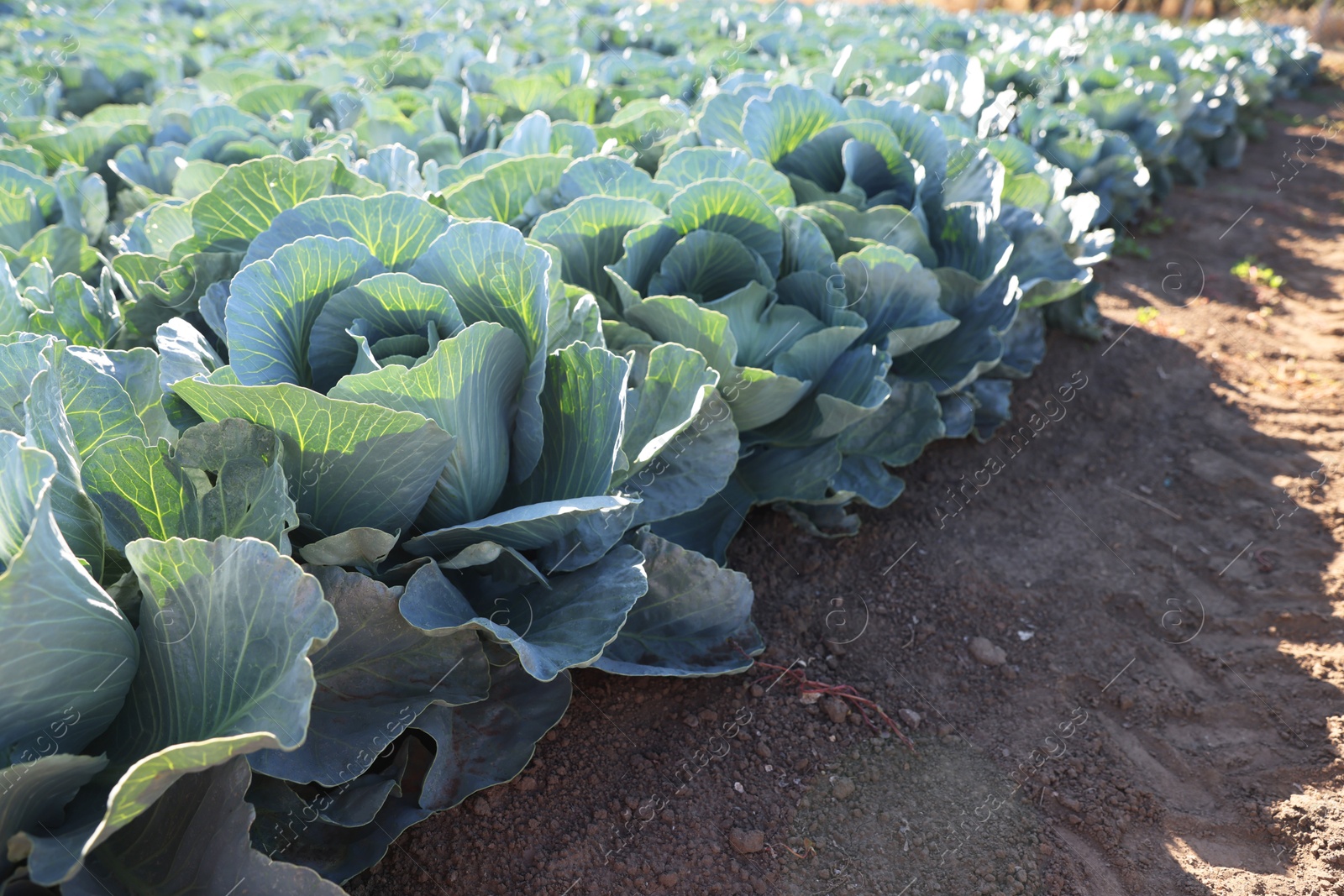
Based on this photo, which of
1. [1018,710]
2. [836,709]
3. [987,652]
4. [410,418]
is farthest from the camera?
[987,652]

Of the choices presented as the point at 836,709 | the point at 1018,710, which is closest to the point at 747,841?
the point at 836,709

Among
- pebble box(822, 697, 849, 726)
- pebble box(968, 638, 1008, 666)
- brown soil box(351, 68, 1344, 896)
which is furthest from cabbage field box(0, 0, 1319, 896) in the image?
pebble box(968, 638, 1008, 666)

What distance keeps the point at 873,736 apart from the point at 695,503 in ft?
2.40

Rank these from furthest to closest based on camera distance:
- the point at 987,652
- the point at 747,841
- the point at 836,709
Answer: the point at 987,652, the point at 836,709, the point at 747,841

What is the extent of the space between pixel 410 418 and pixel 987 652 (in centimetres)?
177

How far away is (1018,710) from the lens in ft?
7.65

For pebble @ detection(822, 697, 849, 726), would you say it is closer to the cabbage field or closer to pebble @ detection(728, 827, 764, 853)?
the cabbage field

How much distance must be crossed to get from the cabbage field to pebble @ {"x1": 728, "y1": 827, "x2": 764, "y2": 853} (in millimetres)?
353

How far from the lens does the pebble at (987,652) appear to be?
2.47m

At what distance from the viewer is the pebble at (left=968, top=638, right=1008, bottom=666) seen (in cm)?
247

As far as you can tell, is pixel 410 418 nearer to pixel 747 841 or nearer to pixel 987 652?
pixel 747 841

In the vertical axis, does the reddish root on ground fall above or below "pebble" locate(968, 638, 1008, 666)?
above

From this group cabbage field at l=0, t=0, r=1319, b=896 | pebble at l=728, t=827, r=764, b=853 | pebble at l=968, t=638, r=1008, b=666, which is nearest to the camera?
cabbage field at l=0, t=0, r=1319, b=896

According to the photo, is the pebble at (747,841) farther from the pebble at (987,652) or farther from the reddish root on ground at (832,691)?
the pebble at (987,652)
